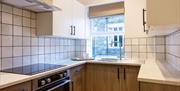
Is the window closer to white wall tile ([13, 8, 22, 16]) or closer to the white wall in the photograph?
the white wall

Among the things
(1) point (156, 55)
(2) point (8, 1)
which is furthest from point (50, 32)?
(1) point (156, 55)

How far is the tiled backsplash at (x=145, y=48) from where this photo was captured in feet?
8.23

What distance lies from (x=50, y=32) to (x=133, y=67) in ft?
4.12

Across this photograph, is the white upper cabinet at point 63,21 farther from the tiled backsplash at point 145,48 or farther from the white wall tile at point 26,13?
the tiled backsplash at point 145,48

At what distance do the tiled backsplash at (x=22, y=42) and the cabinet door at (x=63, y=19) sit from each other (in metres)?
0.33

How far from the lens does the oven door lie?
1.58 meters

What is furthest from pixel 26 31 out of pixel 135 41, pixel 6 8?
pixel 135 41

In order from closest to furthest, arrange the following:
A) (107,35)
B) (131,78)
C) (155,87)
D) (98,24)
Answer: (155,87)
(131,78)
(107,35)
(98,24)

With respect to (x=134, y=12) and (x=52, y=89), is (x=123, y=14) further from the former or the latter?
(x=52, y=89)

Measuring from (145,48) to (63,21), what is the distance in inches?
58.0

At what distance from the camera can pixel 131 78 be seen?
7.02 ft

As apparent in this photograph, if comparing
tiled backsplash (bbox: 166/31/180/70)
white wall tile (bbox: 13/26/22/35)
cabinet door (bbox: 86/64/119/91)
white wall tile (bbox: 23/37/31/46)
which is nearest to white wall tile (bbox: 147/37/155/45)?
tiled backsplash (bbox: 166/31/180/70)

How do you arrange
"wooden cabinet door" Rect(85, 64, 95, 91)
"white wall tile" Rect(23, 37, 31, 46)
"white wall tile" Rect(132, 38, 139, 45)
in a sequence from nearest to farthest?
"white wall tile" Rect(23, 37, 31, 46) < "wooden cabinet door" Rect(85, 64, 95, 91) < "white wall tile" Rect(132, 38, 139, 45)

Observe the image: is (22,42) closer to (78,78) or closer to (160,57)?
(78,78)
